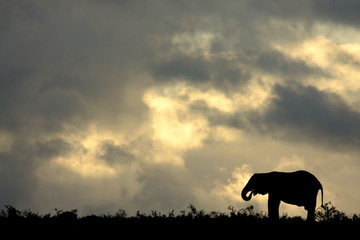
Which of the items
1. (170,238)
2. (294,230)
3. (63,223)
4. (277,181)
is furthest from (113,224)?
(277,181)

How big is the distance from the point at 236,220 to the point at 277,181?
11.0 m

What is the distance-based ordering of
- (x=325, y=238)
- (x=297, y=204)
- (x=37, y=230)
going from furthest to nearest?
(x=297, y=204), (x=37, y=230), (x=325, y=238)

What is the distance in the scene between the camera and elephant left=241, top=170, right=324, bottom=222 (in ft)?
99.9

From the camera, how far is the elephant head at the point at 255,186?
32406 millimetres

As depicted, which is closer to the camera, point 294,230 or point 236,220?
point 294,230

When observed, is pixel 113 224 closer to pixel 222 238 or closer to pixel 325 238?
pixel 222 238

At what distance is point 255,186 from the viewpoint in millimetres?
32812

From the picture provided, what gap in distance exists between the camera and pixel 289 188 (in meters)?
31.1

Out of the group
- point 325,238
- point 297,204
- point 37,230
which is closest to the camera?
point 325,238

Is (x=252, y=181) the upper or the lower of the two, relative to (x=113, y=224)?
upper

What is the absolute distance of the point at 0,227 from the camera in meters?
21.4

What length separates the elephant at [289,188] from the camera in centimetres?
3045

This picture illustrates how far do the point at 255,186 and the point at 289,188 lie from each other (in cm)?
245

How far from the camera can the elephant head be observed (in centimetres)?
3241
